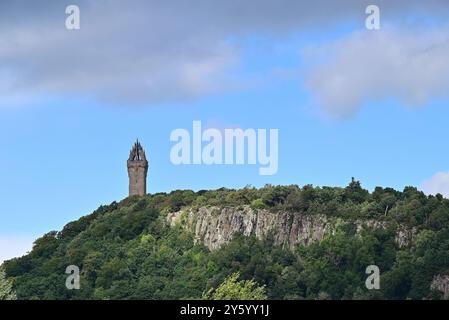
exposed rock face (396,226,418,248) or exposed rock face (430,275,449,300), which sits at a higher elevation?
exposed rock face (396,226,418,248)

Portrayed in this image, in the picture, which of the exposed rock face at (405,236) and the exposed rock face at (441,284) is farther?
Result: the exposed rock face at (405,236)

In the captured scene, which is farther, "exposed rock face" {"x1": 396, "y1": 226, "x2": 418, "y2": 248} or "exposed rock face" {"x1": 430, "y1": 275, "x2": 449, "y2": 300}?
"exposed rock face" {"x1": 396, "y1": 226, "x2": 418, "y2": 248}

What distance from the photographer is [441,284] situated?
591 feet

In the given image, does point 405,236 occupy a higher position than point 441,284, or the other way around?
point 405,236

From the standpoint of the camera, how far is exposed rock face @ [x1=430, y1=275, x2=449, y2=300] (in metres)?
179

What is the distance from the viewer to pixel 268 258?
19750 centimetres

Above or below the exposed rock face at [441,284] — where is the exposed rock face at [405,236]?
above

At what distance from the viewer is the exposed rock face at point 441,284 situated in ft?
589
